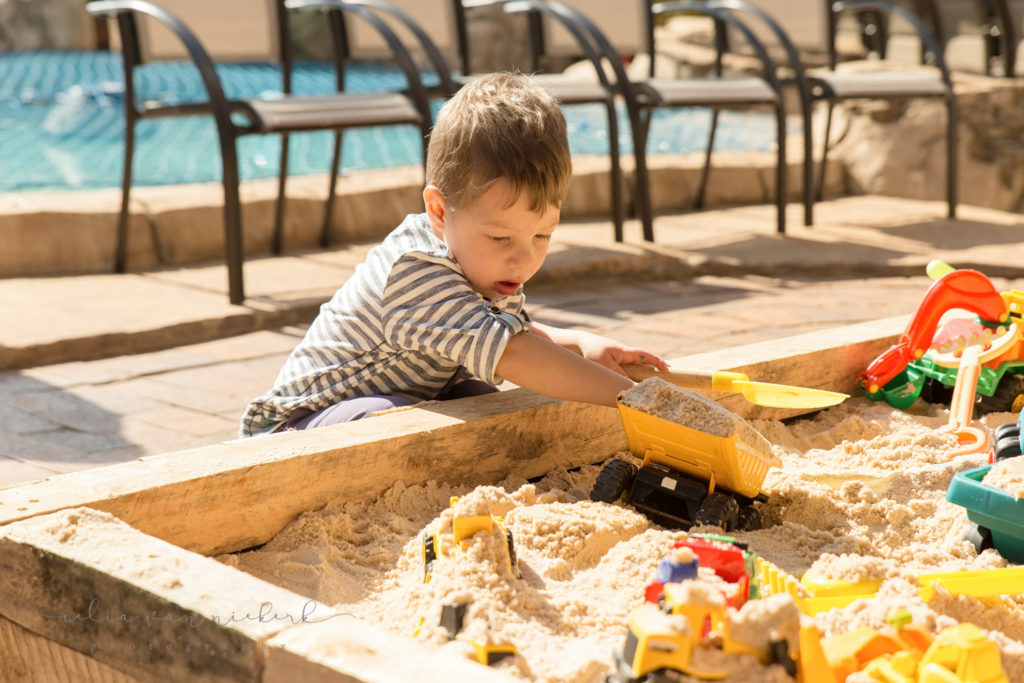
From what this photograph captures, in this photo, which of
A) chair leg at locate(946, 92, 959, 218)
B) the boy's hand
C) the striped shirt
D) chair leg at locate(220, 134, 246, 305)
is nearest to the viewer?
the striped shirt

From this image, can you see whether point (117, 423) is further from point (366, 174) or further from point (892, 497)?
point (366, 174)

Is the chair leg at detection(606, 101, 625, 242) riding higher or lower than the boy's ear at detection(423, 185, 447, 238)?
lower

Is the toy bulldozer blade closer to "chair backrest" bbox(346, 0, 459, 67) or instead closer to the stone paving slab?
the stone paving slab

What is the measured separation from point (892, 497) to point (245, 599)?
0.98m

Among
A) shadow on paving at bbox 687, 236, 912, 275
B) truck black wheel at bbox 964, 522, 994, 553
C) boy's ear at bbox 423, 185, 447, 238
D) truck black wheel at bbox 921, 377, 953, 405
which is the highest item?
boy's ear at bbox 423, 185, 447, 238

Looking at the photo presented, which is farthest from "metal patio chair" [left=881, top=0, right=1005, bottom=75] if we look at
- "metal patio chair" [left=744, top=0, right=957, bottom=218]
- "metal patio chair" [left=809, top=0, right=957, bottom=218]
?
"metal patio chair" [left=809, top=0, right=957, bottom=218]

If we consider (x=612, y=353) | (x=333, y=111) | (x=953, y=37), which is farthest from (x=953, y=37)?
(x=612, y=353)

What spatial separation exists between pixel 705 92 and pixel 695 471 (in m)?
3.25

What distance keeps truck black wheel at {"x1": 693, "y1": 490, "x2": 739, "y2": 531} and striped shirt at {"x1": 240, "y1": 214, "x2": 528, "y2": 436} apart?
408mm

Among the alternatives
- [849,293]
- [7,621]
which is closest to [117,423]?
[7,621]

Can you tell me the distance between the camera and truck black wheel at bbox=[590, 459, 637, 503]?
→ 1543mm

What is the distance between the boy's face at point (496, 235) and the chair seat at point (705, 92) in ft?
9.15

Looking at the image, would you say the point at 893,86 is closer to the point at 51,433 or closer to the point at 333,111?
the point at 333,111

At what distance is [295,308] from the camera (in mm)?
3447
